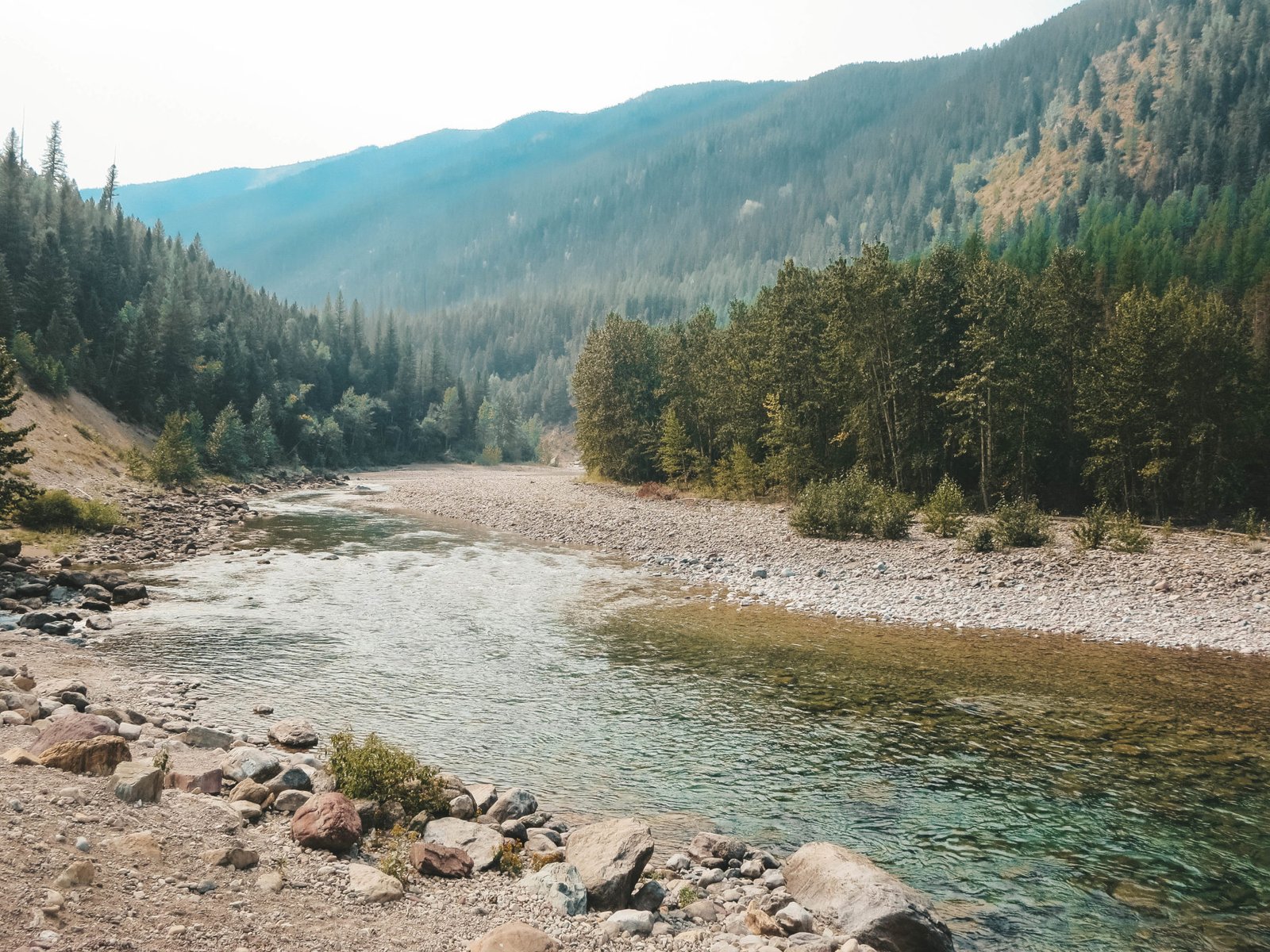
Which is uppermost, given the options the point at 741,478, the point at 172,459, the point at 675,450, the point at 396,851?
the point at 675,450

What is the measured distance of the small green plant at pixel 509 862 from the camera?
379 inches

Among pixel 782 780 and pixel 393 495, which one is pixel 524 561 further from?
pixel 393 495

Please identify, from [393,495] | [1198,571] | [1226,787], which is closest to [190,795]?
[1226,787]

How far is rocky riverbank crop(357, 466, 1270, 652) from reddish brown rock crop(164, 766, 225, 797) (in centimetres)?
1884

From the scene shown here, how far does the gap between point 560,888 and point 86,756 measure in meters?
6.53

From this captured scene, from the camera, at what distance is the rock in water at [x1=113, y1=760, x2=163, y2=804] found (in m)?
9.30

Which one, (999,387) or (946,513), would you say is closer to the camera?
(946,513)

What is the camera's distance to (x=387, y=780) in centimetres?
1116

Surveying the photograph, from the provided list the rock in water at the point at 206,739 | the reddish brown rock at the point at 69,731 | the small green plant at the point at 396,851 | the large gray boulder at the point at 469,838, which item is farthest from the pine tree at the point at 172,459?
the large gray boulder at the point at 469,838

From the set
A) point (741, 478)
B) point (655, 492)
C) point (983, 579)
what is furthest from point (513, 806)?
point (655, 492)

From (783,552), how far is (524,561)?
12.5 meters

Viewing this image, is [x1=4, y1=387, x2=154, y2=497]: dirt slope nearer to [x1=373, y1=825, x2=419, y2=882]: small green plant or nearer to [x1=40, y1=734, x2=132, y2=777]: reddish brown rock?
[x1=40, y1=734, x2=132, y2=777]: reddish brown rock

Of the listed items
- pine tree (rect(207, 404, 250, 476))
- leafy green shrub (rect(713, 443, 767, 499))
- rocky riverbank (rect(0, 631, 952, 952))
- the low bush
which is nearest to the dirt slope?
pine tree (rect(207, 404, 250, 476))

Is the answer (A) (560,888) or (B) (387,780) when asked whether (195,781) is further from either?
(A) (560,888)
